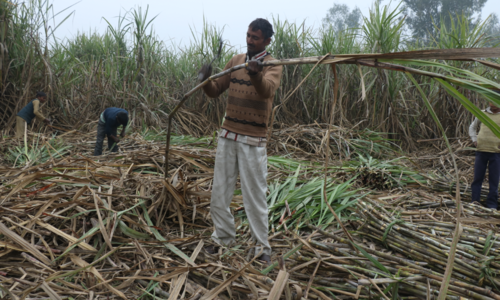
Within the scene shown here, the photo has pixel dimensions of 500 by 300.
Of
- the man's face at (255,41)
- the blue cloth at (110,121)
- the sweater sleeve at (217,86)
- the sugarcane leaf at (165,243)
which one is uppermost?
the man's face at (255,41)

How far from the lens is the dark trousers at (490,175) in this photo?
11.7 ft

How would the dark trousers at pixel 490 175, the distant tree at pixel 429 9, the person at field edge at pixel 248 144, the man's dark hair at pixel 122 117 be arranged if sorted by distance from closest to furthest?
the person at field edge at pixel 248 144 → the dark trousers at pixel 490 175 → the man's dark hair at pixel 122 117 → the distant tree at pixel 429 9

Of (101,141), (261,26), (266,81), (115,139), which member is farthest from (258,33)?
(101,141)

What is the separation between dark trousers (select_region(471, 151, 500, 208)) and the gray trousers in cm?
249

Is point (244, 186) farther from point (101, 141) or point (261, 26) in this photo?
point (101, 141)

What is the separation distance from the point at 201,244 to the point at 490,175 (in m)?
2.92

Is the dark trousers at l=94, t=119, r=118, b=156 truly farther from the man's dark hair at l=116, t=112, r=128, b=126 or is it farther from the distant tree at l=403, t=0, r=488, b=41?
the distant tree at l=403, t=0, r=488, b=41

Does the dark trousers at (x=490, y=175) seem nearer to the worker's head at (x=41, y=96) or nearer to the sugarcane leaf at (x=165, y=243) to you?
the sugarcane leaf at (x=165, y=243)

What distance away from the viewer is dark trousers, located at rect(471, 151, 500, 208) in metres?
3.56

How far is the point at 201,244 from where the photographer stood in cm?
229

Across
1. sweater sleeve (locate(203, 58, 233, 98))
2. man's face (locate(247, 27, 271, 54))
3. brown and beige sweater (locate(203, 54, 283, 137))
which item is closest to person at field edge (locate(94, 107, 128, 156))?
sweater sleeve (locate(203, 58, 233, 98))

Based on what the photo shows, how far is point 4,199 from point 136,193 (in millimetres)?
815

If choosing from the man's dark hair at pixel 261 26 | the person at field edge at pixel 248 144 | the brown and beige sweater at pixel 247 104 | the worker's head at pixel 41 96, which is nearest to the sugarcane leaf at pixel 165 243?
the person at field edge at pixel 248 144

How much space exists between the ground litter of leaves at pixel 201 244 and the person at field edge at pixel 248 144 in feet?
0.72
